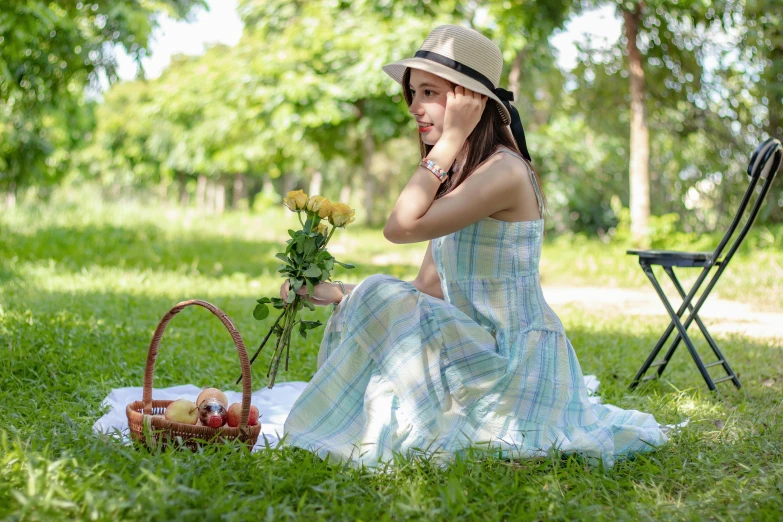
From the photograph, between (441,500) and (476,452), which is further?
(476,452)

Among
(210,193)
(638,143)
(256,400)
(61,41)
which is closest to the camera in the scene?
(256,400)

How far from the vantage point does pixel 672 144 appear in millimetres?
14367

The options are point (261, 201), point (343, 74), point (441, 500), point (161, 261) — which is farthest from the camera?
point (261, 201)

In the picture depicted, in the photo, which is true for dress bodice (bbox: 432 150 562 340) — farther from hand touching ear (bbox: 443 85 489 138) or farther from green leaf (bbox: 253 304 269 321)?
green leaf (bbox: 253 304 269 321)

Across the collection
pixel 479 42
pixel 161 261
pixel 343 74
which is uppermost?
pixel 343 74

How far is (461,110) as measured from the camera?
2777 millimetres

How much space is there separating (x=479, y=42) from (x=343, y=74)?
36.7ft

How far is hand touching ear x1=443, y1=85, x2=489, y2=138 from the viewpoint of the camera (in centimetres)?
277

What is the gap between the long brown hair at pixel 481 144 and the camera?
9.41 feet

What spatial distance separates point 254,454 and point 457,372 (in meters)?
0.77

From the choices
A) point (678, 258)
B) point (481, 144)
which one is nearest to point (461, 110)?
point (481, 144)

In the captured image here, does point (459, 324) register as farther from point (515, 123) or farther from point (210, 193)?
point (210, 193)

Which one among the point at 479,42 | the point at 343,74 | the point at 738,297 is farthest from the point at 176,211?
the point at 479,42

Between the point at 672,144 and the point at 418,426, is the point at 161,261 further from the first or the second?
the point at 672,144
